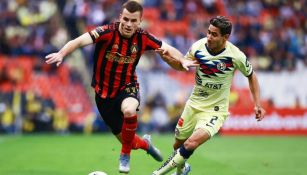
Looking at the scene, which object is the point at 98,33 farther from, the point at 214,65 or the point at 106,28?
the point at 214,65

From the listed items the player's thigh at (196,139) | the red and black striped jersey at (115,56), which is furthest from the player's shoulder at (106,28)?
the player's thigh at (196,139)

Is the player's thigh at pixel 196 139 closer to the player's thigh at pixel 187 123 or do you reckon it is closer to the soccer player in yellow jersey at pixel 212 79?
the soccer player in yellow jersey at pixel 212 79

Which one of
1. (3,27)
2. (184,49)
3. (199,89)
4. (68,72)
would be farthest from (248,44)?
(199,89)

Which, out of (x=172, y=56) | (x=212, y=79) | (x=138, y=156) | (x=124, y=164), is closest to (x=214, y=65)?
(x=212, y=79)

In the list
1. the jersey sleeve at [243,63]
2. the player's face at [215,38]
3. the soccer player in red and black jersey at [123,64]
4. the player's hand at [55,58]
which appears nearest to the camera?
the player's hand at [55,58]

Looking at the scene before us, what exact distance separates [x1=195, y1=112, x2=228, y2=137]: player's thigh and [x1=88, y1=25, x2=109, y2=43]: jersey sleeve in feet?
6.45

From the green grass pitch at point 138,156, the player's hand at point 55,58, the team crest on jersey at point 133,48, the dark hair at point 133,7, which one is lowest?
the green grass pitch at point 138,156

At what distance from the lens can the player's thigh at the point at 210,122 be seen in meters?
10.2

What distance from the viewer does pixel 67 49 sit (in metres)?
9.54

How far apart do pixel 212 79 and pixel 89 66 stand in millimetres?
12768

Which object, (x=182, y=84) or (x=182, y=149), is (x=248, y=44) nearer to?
(x=182, y=84)

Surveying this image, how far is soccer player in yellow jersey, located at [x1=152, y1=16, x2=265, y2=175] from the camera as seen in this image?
404 inches

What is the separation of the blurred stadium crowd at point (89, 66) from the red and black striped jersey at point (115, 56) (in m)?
11.7

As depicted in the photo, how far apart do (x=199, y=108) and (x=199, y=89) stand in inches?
12.1
